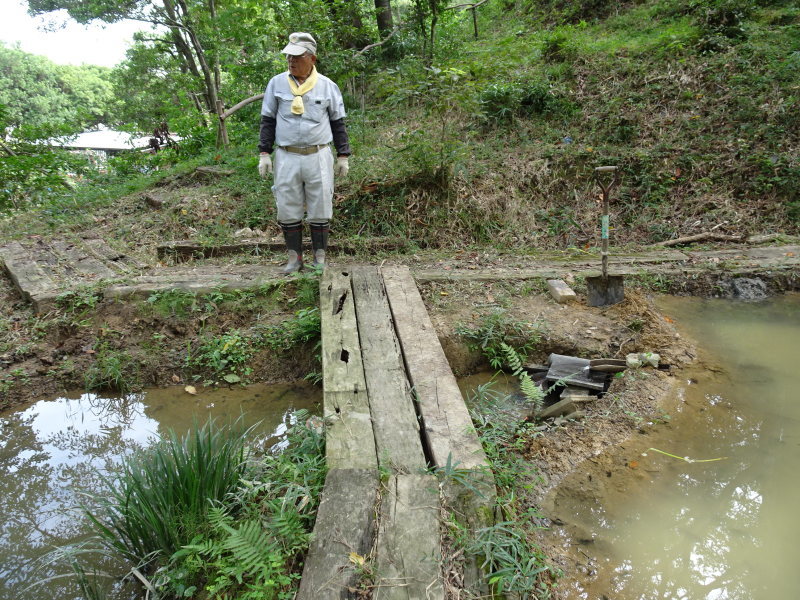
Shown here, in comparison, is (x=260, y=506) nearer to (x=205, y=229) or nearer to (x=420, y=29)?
(x=205, y=229)

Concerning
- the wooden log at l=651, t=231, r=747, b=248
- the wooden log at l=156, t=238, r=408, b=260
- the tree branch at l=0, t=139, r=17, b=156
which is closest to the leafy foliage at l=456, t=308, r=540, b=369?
the wooden log at l=156, t=238, r=408, b=260

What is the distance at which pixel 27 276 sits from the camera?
169 inches

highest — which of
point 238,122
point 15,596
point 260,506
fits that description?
point 238,122

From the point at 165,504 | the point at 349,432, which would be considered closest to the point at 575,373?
the point at 349,432

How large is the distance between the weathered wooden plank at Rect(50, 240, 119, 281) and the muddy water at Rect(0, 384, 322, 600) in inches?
60.0

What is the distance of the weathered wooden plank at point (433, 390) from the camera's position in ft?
6.86

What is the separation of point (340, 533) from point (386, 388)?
0.97 meters

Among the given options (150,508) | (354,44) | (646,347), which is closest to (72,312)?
(150,508)

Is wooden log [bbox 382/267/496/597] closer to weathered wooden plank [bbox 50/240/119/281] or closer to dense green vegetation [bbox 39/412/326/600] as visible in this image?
dense green vegetation [bbox 39/412/326/600]

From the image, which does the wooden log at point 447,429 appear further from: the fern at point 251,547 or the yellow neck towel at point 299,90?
the yellow neck towel at point 299,90

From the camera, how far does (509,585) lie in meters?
1.59

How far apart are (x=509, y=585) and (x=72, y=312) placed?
3.76 metres

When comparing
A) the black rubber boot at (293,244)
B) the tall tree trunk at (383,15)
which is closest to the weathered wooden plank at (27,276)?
the black rubber boot at (293,244)

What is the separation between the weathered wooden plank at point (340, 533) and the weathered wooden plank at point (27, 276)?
3.32m
